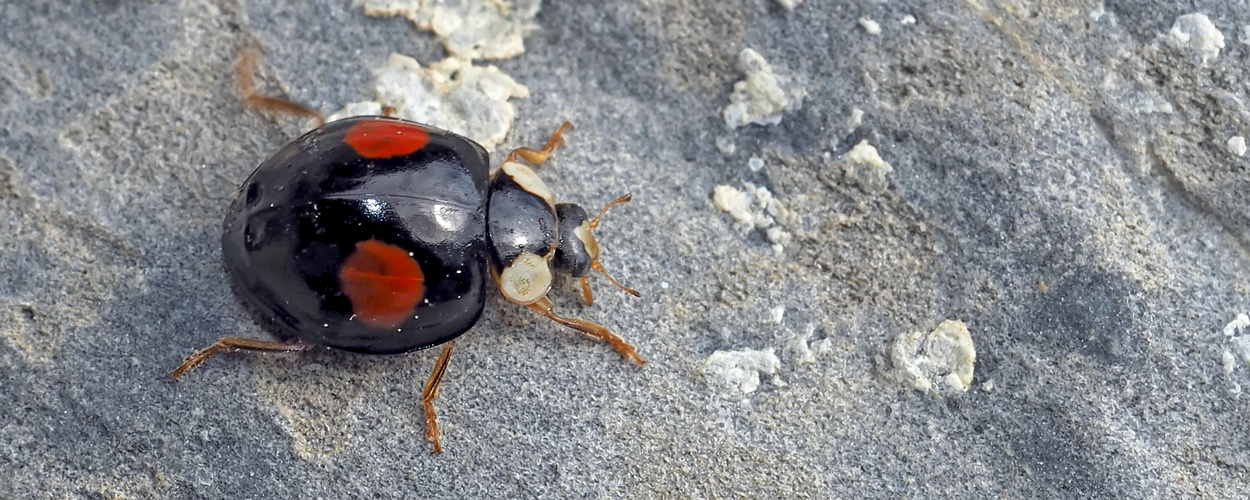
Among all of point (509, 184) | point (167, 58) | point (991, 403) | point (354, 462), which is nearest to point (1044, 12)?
point (991, 403)

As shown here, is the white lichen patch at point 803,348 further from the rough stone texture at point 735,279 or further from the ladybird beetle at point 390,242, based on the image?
the ladybird beetle at point 390,242

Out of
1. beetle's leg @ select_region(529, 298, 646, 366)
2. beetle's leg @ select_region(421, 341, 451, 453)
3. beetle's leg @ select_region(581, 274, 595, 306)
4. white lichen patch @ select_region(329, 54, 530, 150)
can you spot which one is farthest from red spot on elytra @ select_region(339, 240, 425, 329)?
white lichen patch @ select_region(329, 54, 530, 150)

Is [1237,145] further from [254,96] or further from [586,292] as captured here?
[254,96]

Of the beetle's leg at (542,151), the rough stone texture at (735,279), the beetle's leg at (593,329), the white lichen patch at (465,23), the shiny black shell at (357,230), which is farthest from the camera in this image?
the white lichen patch at (465,23)

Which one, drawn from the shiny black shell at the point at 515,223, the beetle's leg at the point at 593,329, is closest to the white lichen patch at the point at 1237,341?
the beetle's leg at the point at 593,329

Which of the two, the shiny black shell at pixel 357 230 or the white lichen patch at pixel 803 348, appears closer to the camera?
the shiny black shell at pixel 357 230

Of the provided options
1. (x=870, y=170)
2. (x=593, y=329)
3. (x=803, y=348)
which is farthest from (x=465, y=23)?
(x=803, y=348)
